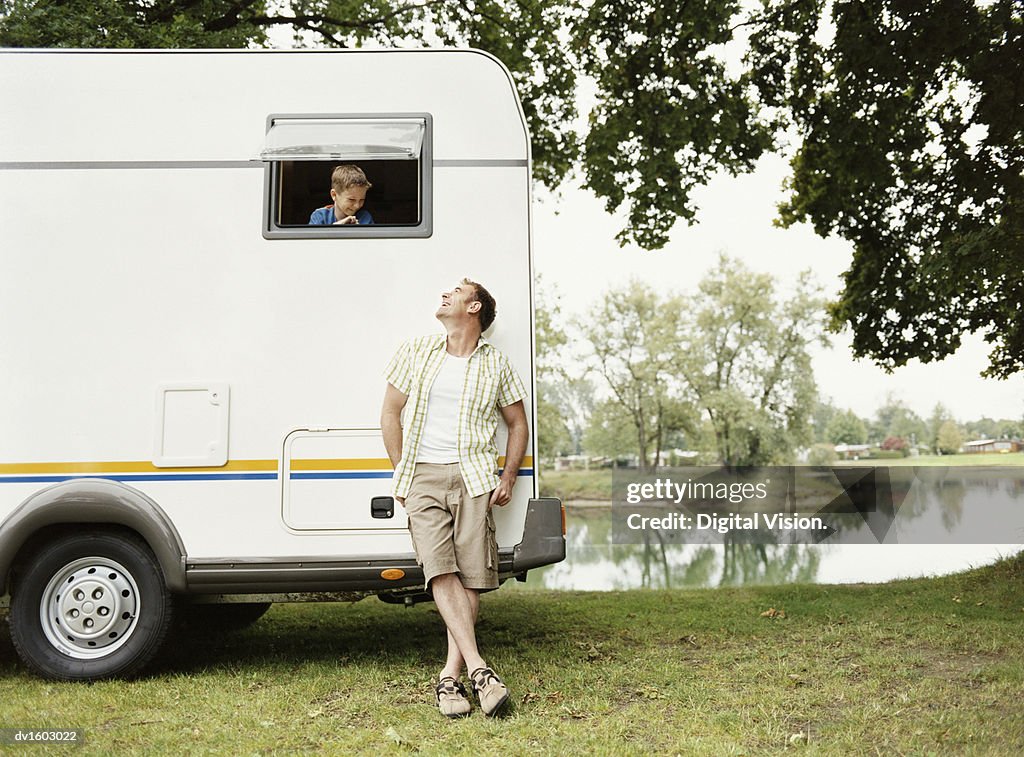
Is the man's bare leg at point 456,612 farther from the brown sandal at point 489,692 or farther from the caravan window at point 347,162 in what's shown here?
the caravan window at point 347,162

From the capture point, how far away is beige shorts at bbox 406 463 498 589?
168 inches

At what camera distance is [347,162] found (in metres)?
4.79

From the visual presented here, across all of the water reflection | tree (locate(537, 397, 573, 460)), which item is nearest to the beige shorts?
the water reflection

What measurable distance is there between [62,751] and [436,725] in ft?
5.06

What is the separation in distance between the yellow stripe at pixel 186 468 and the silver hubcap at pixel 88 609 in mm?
497

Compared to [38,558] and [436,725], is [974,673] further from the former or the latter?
[38,558]

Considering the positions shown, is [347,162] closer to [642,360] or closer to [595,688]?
[595,688]

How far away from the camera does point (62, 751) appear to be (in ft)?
12.0

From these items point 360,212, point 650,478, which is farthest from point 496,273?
point 650,478

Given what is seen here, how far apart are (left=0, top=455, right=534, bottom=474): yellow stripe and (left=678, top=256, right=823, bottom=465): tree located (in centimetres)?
3072

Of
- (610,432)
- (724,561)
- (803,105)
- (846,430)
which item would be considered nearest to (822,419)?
(846,430)

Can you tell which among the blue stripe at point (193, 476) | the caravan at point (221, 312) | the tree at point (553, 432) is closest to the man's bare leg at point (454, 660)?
the caravan at point (221, 312)

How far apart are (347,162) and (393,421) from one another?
1.46 metres

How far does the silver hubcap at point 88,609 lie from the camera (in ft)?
15.2
